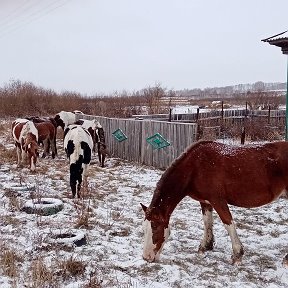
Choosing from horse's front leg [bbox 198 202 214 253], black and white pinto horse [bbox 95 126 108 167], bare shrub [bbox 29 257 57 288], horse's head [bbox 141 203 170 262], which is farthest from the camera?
black and white pinto horse [bbox 95 126 108 167]

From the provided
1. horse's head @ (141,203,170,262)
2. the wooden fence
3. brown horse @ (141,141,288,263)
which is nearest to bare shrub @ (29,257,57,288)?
horse's head @ (141,203,170,262)

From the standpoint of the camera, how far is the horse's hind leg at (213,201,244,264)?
205 inches

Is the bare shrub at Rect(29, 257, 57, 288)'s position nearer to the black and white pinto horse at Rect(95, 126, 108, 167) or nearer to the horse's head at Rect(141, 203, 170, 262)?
the horse's head at Rect(141, 203, 170, 262)

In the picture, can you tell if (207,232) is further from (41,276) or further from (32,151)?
(32,151)

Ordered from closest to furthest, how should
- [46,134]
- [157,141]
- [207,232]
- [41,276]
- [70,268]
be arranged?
[41,276]
[70,268]
[207,232]
[157,141]
[46,134]

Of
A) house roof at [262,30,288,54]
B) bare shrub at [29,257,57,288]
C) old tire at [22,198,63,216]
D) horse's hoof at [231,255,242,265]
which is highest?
house roof at [262,30,288,54]

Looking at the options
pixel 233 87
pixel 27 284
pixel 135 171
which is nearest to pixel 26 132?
pixel 135 171

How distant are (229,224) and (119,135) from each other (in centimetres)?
1002

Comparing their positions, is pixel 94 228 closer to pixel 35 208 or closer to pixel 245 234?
pixel 35 208

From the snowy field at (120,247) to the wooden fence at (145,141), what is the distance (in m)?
2.98

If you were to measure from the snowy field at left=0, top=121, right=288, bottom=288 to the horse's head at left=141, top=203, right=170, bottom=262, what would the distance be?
0.22 m

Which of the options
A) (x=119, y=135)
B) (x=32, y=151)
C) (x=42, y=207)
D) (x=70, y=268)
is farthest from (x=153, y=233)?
(x=119, y=135)

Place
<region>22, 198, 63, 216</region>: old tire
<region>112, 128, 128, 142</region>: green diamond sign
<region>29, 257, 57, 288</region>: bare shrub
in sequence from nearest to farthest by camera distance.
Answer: <region>29, 257, 57, 288</region>: bare shrub
<region>22, 198, 63, 216</region>: old tire
<region>112, 128, 128, 142</region>: green diamond sign

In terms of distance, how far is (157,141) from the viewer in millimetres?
12734
